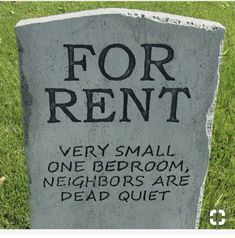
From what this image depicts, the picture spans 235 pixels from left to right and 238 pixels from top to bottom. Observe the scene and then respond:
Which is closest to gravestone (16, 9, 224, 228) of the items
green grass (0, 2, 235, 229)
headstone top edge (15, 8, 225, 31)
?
headstone top edge (15, 8, 225, 31)

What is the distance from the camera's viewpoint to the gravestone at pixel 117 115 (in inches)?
85.0

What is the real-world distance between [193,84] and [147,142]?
355mm

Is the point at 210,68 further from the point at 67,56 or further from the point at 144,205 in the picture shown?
the point at 144,205

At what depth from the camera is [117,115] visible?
2342 millimetres

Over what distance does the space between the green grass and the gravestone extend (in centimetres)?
48

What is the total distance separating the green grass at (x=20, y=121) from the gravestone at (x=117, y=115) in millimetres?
483

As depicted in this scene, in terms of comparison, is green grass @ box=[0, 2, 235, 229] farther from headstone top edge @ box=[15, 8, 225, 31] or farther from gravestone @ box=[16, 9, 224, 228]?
headstone top edge @ box=[15, 8, 225, 31]

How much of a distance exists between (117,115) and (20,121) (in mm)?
1695

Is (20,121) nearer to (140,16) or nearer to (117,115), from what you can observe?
(117,115)

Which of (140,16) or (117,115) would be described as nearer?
(140,16)

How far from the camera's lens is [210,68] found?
2.26 meters

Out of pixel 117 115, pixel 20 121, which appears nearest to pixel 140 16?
pixel 117 115

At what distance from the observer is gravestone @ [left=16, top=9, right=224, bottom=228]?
A: 85.0 inches

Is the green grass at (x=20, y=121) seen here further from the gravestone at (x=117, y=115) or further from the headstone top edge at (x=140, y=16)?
the headstone top edge at (x=140, y=16)
